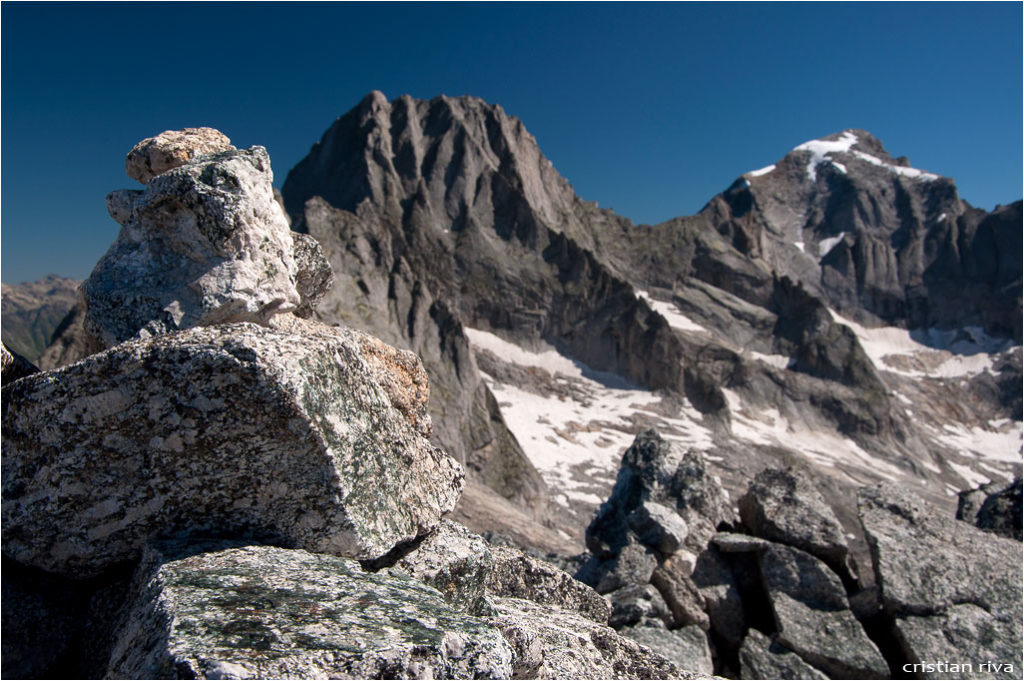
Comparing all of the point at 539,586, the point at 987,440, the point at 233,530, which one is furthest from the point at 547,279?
the point at 233,530

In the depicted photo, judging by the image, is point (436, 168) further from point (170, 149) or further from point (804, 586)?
point (804, 586)

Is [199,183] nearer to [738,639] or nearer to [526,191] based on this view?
[738,639]

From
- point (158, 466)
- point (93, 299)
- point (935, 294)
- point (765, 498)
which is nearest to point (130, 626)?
point (158, 466)

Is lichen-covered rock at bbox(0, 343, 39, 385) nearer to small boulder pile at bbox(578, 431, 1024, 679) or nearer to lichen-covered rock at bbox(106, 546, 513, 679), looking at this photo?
lichen-covered rock at bbox(106, 546, 513, 679)

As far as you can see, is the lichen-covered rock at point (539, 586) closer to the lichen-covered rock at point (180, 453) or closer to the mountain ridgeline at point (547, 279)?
the lichen-covered rock at point (180, 453)

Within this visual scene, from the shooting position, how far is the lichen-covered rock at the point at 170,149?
707 centimetres

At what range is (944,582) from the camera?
8641 mm

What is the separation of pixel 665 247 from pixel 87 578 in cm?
16550

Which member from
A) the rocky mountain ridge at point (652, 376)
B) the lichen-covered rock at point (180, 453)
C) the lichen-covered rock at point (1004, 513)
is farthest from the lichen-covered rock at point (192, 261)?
the lichen-covered rock at point (1004, 513)

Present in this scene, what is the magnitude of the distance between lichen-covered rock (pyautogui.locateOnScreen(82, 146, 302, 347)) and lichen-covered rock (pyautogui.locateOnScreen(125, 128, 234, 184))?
0.94 metres

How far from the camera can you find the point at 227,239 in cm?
617

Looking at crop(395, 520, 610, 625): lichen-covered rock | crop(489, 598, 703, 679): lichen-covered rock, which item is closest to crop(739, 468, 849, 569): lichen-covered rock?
crop(395, 520, 610, 625): lichen-covered rock

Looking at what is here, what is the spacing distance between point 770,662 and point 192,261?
8978 millimetres

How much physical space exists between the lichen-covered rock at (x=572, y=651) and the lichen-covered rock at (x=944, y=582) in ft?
16.3
